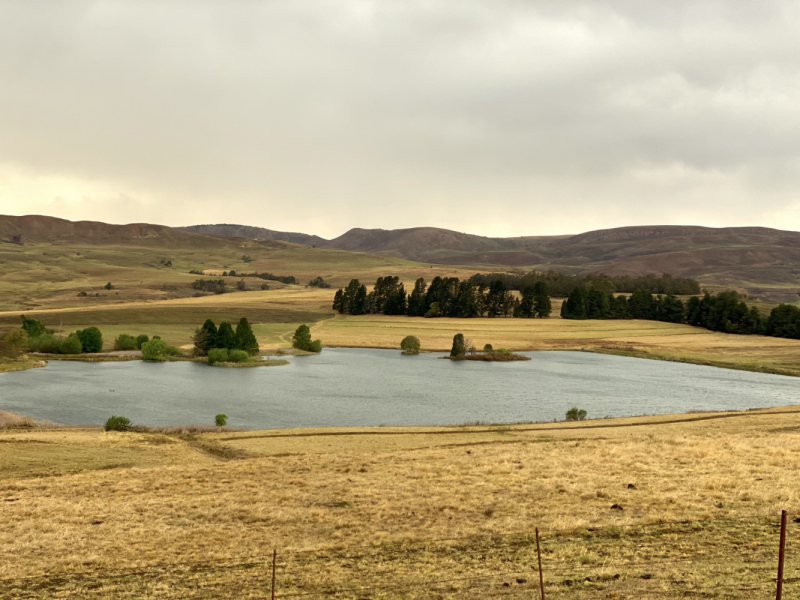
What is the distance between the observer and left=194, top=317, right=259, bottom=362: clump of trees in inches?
3819

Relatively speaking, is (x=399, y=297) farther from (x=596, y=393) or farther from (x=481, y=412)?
(x=481, y=412)

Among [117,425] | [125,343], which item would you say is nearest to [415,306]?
[125,343]

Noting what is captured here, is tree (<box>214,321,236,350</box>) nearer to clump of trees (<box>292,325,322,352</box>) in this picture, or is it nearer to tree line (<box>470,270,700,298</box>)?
clump of trees (<box>292,325,322,352</box>)

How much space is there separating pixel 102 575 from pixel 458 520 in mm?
10219

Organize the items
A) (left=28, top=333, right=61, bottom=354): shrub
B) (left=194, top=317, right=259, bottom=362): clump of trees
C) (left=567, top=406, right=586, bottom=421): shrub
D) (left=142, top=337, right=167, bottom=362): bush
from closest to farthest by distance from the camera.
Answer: (left=567, top=406, right=586, bottom=421): shrub, (left=142, top=337, right=167, bottom=362): bush, (left=194, top=317, right=259, bottom=362): clump of trees, (left=28, top=333, right=61, bottom=354): shrub

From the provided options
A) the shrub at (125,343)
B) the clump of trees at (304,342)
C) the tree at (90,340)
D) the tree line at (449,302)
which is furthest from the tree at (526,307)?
the tree at (90,340)

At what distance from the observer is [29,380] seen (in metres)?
72.4

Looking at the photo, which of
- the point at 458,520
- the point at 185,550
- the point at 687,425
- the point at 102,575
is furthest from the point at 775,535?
the point at 687,425

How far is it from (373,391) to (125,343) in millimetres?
48888

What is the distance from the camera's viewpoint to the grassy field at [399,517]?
16.3 meters

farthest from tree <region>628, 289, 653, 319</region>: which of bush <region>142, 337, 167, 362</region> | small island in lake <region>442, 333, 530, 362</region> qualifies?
bush <region>142, 337, 167, 362</region>

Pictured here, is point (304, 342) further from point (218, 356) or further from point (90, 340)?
point (90, 340)

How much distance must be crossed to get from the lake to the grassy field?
17945mm

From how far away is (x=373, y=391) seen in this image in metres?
70.4
